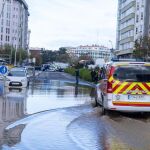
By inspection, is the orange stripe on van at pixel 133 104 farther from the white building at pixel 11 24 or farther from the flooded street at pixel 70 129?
the white building at pixel 11 24

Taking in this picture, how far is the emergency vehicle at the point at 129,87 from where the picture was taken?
1727cm

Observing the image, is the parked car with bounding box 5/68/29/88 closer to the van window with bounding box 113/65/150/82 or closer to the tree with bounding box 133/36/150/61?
the van window with bounding box 113/65/150/82

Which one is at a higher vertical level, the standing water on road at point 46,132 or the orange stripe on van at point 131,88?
the orange stripe on van at point 131,88

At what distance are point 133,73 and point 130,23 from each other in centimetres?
10449

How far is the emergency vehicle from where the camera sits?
680 inches

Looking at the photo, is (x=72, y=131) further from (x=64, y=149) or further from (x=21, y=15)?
(x=21, y=15)

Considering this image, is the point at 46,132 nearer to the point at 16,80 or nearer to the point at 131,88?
the point at 131,88

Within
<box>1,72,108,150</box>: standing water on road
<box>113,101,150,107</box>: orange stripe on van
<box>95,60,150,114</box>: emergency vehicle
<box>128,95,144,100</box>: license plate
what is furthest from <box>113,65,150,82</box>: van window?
<box>1,72,108,150</box>: standing water on road

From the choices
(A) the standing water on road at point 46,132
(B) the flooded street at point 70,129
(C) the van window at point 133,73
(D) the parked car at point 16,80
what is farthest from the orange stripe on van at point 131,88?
(D) the parked car at point 16,80

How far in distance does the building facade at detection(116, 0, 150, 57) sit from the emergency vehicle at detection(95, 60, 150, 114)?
78443 mm

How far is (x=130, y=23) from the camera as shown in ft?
396

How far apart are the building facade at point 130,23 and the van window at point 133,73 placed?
78.4 m

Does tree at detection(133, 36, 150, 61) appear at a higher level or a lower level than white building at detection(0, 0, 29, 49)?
lower

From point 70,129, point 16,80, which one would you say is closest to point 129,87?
point 70,129
